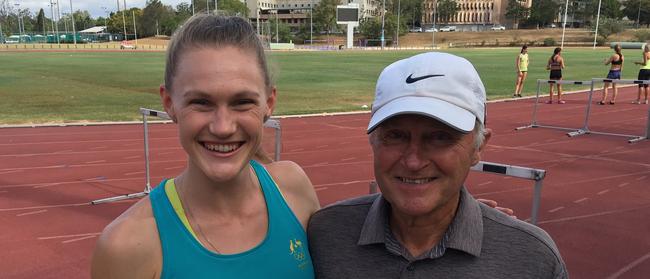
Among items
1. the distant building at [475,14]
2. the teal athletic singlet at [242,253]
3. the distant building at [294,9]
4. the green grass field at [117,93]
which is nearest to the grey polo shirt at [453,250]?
the teal athletic singlet at [242,253]

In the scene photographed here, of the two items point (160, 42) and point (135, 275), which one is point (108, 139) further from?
point (160, 42)

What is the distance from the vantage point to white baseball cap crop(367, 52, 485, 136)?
1.35m

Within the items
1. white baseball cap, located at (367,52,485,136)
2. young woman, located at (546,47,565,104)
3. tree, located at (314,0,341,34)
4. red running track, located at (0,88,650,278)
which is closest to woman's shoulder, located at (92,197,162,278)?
white baseball cap, located at (367,52,485,136)

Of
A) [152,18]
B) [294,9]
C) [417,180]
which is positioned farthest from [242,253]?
[294,9]

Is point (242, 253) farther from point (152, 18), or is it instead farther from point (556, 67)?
point (152, 18)

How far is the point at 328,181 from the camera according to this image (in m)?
6.97

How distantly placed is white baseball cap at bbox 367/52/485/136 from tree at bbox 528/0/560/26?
4566 inches

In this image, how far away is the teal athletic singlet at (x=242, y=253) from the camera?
1.52 meters

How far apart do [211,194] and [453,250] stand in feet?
2.64

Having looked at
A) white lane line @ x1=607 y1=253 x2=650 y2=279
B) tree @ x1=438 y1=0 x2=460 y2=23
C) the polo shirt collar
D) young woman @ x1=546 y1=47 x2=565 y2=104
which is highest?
tree @ x1=438 y1=0 x2=460 y2=23

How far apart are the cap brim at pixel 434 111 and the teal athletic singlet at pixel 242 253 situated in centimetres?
58

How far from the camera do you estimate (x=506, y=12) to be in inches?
4503

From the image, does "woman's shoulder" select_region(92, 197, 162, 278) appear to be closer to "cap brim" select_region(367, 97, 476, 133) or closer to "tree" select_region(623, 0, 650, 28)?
"cap brim" select_region(367, 97, 476, 133)

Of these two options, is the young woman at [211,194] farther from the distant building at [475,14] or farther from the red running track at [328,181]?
the distant building at [475,14]
